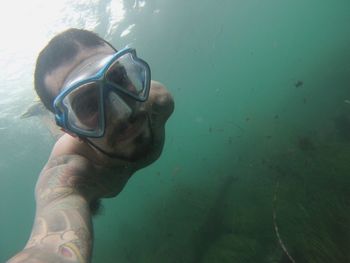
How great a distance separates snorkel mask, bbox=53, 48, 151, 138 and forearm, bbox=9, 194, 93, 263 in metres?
0.88

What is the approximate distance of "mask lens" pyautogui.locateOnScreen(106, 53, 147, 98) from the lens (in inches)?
133

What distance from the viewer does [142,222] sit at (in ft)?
62.6

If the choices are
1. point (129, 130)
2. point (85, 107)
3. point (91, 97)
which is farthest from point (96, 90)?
point (129, 130)

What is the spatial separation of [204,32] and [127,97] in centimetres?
2885

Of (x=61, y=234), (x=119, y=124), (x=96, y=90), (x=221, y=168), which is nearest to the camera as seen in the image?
(x=61, y=234)

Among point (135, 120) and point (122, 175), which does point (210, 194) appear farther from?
point (135, 120)

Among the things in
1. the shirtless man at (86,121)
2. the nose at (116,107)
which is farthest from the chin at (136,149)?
the nose at (116,107)

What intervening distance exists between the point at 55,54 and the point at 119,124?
1.40 meters

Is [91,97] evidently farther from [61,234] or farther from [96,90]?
[61,234]

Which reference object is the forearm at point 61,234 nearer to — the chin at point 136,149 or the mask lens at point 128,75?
the chin at point 136,149

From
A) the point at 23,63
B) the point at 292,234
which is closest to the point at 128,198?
the point at 23,63

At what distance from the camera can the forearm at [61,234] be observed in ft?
5.70

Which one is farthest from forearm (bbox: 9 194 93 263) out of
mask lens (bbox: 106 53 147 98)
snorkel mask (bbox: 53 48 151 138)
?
mask lens (bbox: 106 53 147 98)

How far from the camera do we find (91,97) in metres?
3.14
